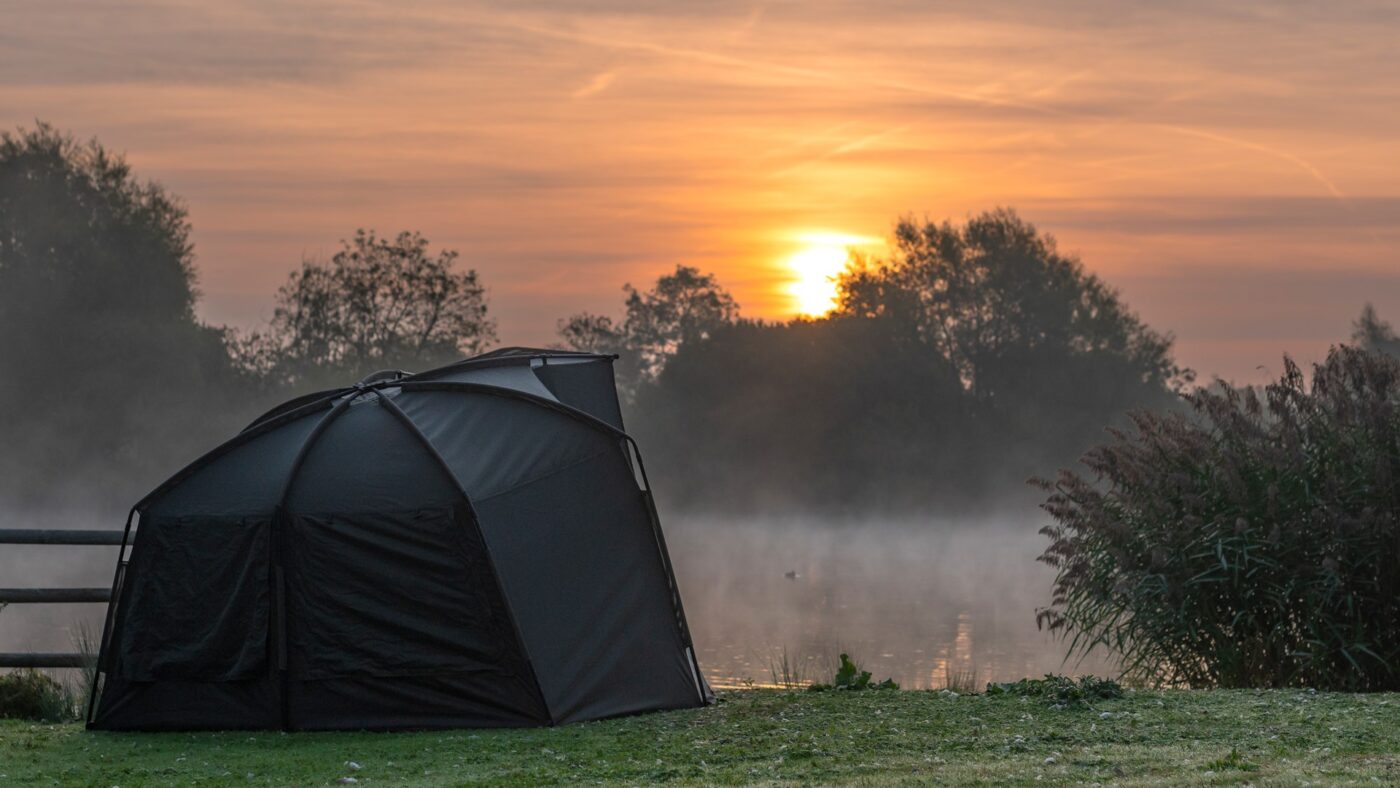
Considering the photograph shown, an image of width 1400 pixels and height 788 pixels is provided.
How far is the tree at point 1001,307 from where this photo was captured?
61.3 metres

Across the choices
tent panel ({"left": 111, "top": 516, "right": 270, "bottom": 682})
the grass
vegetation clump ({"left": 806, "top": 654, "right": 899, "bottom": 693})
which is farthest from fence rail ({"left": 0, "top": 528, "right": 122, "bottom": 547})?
vegetation clump ({"left": 806, "top": 654, "right": 899, "bottom": 693})

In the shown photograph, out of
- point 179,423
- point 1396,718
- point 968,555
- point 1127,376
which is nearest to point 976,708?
point 1396,718

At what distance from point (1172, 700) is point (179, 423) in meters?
42.6

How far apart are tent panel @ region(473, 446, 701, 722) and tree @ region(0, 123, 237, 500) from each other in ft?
132

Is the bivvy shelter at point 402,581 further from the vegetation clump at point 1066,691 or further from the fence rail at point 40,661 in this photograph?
the vegetation clump at point 1066,691

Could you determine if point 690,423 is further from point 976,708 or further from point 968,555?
point 976,708

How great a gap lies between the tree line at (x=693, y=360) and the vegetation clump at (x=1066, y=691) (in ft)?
135

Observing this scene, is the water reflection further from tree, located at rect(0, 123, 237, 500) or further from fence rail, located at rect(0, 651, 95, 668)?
tree, located at rect(0, 123, 237, 500)

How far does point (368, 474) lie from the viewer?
32.1 ft

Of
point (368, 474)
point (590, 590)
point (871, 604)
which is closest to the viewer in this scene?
point (368, 474)

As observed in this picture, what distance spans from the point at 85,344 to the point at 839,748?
44.0 meters

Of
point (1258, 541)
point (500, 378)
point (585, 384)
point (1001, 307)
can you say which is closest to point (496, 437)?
point (500, 378)

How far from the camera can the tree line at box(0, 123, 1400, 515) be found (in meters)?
46.9

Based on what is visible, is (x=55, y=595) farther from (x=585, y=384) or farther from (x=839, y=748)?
(x=839, y=748)
